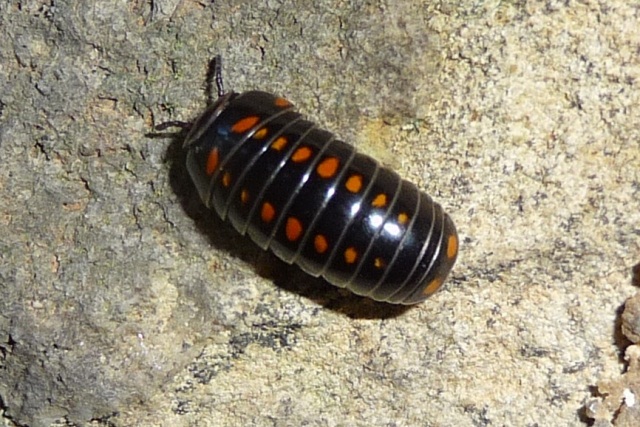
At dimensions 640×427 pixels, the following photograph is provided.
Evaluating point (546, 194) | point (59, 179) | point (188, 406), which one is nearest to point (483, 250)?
point (546, 194)

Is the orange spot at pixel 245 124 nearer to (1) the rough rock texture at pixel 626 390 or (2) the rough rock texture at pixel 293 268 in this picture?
(2) the rough rock texture at pixel 293 268

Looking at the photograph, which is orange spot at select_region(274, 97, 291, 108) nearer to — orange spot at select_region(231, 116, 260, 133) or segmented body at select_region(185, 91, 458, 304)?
segmented body at select_region(185, 91, 458, 304)

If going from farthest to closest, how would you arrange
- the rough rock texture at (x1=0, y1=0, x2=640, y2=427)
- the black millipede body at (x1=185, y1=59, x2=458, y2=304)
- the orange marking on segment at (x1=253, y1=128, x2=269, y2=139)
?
the rough rock texture at (x1=0, y1=0, x2=640, y2=427)
the orange marking on segment at (x1=253, y1=128, x2=269, y2=139)
the black millipede body at (x1=185, y1=59, x2=458, y2=304)

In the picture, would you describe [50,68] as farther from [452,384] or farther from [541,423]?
[541,423]

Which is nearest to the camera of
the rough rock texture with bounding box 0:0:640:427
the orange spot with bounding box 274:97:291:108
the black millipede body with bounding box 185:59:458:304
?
the black millipede body with bounding box 185:59:458:304

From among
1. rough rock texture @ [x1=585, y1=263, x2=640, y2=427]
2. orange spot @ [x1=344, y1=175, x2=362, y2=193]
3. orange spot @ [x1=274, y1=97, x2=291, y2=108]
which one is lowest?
rough rock texture @ [x1=585, y1=263, x2=640, y2=427]

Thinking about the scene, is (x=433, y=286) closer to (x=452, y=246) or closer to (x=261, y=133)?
(x=452, y=246)

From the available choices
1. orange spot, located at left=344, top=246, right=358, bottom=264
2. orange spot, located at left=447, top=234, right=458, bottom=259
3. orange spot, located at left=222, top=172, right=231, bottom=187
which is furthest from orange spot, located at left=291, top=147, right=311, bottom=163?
orange spot, located at left=447, top=234, right=458, bottom=259

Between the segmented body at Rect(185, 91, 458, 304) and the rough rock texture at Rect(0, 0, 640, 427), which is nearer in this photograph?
the segmented body at Rect(185, 91, 458, 304)
